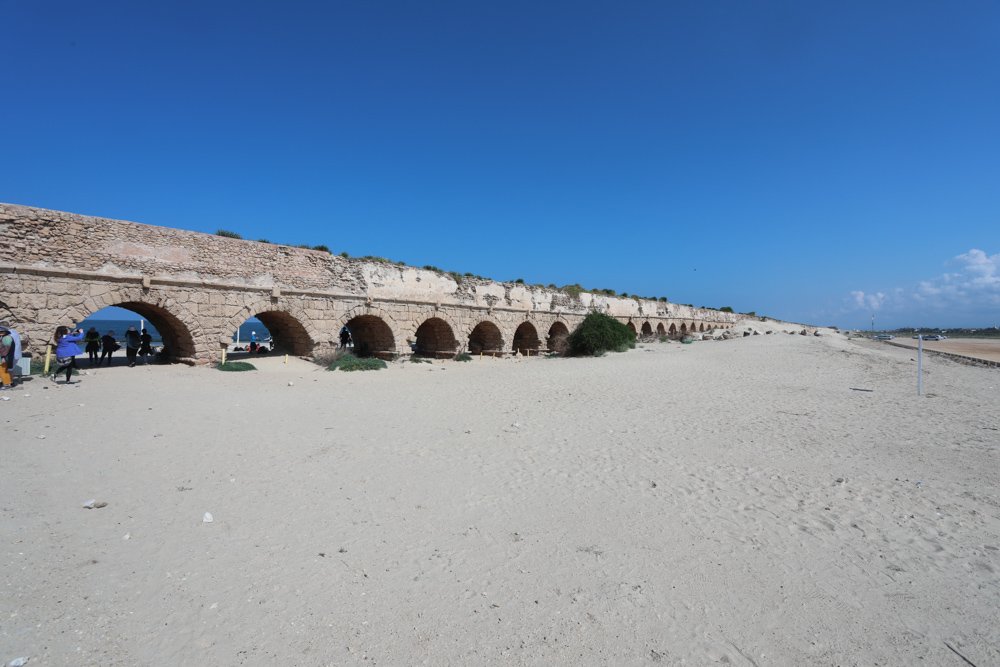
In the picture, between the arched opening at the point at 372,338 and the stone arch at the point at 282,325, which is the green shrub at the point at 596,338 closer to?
the arched opening at the point at 372,338

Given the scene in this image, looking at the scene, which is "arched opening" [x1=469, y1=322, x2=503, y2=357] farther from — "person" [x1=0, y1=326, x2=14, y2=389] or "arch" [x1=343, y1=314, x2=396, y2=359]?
"person" [x1=0, y1=326, x2=14, y2=389]

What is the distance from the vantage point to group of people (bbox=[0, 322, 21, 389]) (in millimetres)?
7691

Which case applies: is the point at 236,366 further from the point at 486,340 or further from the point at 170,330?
the point at 486,340

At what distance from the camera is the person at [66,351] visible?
8.39 metres

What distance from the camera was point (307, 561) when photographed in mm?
3068

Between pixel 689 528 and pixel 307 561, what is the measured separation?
2.87m

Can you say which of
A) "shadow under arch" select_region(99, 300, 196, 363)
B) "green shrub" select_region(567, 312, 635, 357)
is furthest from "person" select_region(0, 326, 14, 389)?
"green shrub" select_region(567, 312, 635, 357)

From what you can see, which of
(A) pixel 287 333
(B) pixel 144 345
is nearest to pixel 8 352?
(B) pixel 144 345

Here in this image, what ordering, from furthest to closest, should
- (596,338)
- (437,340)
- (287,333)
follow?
(596,338) < (437,340) < (287,333)

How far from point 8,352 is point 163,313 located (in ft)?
11.1

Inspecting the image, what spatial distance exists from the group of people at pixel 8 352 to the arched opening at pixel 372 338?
27.8ft

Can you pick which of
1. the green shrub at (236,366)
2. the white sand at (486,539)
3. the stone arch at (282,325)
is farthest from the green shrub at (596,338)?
the green shrub at (236,366)

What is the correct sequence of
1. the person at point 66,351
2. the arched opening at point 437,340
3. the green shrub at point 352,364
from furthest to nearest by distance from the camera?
the arched opening at point 437,340 → the green shrub at point 352,364 → the person at point 66,351

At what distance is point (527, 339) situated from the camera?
2300 cm
